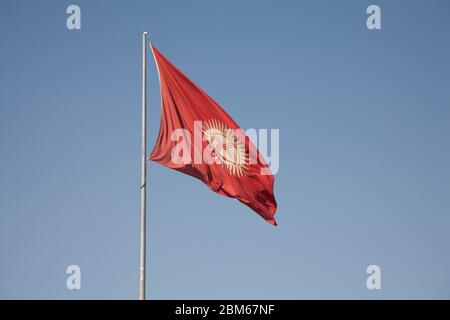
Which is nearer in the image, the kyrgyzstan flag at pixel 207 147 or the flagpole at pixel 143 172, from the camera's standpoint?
the flagpole at pixel 143 172

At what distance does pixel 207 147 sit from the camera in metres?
36.5

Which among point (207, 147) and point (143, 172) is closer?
point (143, 172)

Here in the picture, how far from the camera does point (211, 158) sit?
120ft

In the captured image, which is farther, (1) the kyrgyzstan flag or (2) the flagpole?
(1) the kyrgyzstan flag

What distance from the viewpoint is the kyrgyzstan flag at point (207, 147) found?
35625 mm

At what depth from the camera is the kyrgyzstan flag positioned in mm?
35625

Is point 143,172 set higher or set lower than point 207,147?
lower
